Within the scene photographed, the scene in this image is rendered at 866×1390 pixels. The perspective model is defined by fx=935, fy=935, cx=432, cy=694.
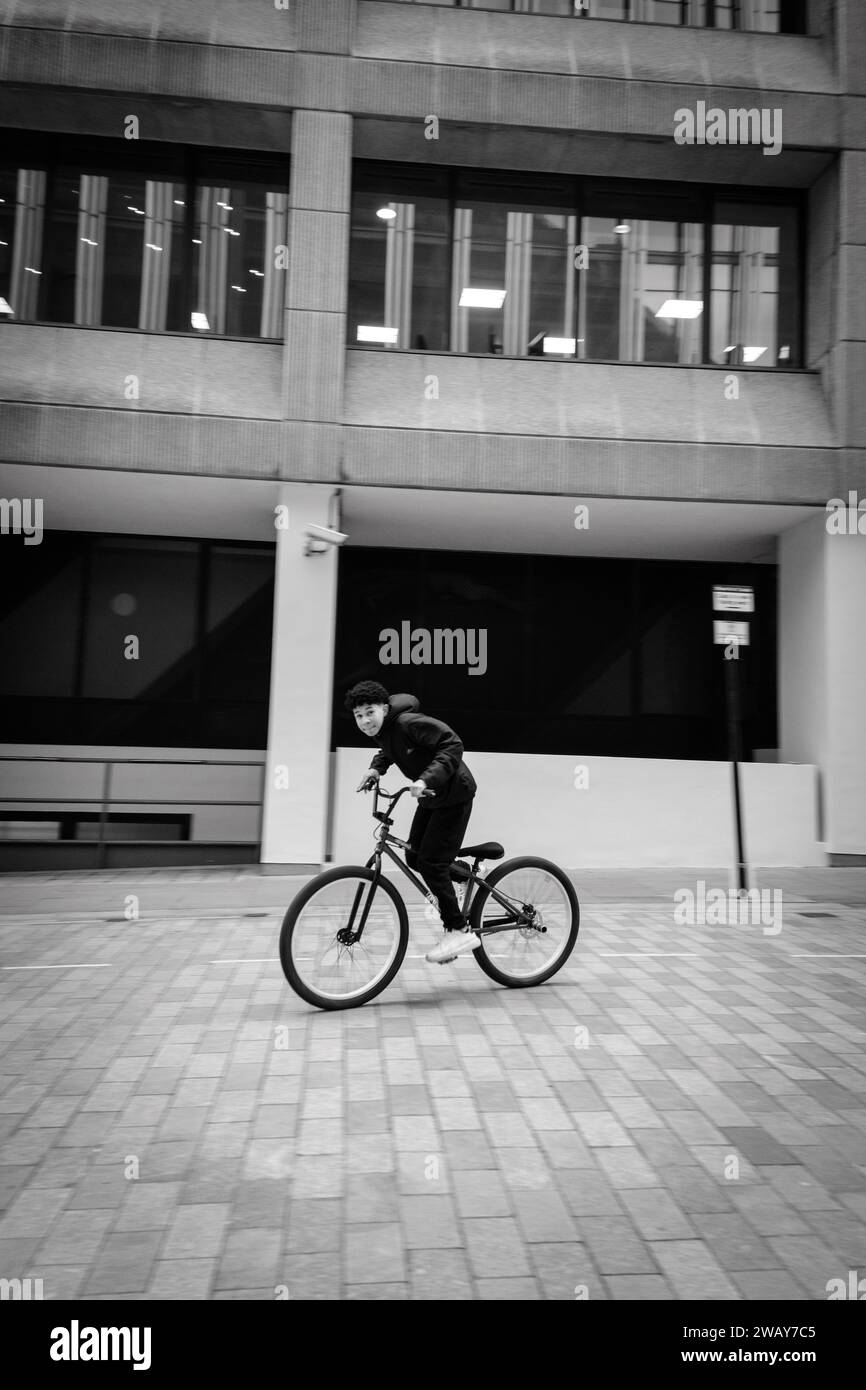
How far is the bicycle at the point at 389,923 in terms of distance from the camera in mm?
5141

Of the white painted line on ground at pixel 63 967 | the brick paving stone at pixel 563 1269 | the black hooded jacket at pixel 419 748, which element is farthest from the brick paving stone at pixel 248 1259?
the white painted line on ground at pixel 63 967

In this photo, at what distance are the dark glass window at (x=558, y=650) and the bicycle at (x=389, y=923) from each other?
8.38 m

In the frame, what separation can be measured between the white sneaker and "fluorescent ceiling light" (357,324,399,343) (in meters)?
9.09

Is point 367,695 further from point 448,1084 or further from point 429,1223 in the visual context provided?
point 429,1223

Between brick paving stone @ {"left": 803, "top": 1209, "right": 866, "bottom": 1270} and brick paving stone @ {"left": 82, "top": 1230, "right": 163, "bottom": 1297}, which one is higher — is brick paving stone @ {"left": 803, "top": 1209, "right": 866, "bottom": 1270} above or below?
above

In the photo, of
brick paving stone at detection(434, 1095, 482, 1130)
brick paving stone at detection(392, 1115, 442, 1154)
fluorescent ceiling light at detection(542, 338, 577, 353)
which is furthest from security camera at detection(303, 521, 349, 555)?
brick paving stone at detection(392, 1115, 442, 1154)

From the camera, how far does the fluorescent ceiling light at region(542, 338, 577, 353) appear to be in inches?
→ 492

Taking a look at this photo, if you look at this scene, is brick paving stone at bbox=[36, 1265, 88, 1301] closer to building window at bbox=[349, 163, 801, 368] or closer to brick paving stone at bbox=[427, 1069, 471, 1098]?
brick paving stone at bbox=[427, 1069, 471, 1098]

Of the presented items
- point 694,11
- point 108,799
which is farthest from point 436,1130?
point 694,11

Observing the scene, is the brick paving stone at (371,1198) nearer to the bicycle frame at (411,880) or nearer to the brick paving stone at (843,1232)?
the brick paving stone at (843,1232)

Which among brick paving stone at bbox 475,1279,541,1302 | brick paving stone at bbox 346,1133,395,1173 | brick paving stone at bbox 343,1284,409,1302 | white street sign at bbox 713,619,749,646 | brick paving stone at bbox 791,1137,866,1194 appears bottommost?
brick paving stone at bbox 346,1133,395,1173
